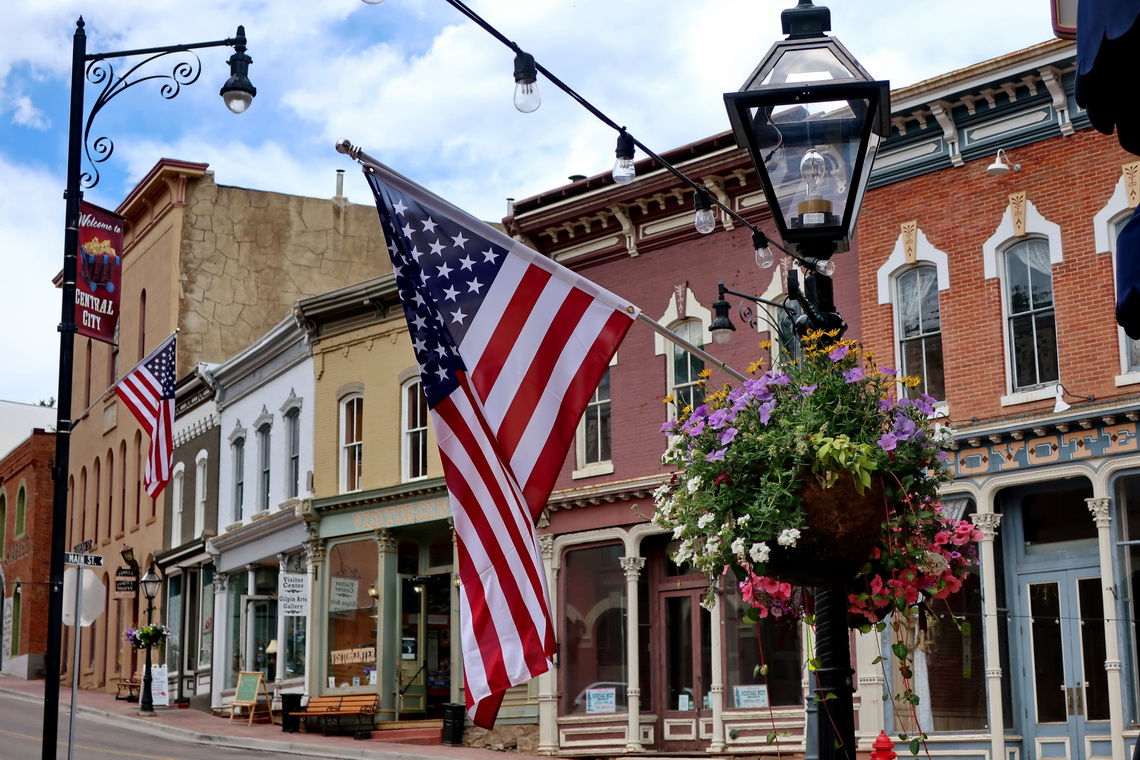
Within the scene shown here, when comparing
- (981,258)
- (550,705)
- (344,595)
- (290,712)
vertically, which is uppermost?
(981,258)

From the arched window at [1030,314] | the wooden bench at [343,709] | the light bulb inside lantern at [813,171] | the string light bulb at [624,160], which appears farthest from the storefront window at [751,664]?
the light bulb inside lantern at [813,171]

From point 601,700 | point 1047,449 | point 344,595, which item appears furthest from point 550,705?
point 1047,449

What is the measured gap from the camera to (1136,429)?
1761 cm

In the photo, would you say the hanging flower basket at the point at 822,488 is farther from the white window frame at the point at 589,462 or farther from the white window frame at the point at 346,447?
the white window frame at the point at 346,447

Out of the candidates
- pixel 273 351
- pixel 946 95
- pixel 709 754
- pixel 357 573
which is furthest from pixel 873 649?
pixel 273 351

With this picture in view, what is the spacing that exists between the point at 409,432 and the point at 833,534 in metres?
21.5

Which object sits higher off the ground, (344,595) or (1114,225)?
(1114,225)

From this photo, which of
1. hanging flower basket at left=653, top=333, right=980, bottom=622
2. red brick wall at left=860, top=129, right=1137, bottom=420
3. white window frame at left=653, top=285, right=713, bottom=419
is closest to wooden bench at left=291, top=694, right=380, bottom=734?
white window frame at left=653, top=285, right=713, bottom=419

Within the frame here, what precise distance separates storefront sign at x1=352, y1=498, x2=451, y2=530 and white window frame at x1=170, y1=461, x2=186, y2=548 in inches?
407

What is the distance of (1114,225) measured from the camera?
1808 cm

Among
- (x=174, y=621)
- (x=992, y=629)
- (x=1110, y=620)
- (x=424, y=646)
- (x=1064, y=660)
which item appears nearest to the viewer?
(x=1110, y=620)

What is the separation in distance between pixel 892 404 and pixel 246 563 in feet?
90.4

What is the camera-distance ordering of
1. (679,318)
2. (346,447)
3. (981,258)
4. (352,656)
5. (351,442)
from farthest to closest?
(346,447) → (351,442) → (352,656) → (679,318) → (981,258)

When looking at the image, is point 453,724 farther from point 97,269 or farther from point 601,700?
point 97,269
